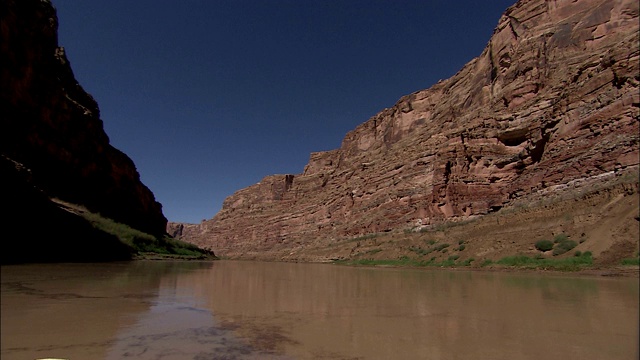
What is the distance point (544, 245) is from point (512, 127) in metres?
21.7

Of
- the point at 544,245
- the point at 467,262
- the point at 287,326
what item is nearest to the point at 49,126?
the point at 287,326

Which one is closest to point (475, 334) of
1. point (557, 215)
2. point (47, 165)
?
point (557, 215)

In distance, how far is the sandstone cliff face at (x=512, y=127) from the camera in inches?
939

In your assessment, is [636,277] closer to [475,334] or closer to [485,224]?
[475,334]

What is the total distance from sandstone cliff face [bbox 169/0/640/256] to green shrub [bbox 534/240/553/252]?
7953mm

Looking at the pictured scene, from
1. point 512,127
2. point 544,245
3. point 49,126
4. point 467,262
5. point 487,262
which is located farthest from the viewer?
point 512,127

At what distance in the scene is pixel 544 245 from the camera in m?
17.5

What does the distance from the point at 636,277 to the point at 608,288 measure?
3.03 m

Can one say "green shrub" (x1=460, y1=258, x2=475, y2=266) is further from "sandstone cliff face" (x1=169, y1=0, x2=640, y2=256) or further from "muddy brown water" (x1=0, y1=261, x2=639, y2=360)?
"muddy brown water" (x1=0, y1=261, x2=639, y2=360)

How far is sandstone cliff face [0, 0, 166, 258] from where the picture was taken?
59.8ft

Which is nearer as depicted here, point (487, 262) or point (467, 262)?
point (487, 262)

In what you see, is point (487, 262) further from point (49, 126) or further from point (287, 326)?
point (49, 126)

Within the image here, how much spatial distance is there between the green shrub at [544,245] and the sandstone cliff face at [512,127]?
7953 mm

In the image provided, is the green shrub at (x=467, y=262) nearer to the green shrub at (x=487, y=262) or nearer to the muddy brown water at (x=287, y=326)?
the green shrub at (x=487, y=262)
